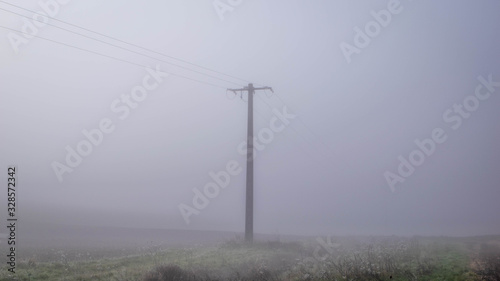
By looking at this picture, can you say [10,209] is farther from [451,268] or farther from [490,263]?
[490,263]

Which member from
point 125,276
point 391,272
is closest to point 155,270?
point 125,276

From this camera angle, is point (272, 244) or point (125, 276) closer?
point (125, 276)

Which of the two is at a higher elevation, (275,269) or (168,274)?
(168,274)

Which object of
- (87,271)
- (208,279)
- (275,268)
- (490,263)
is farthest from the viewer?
(275,268)

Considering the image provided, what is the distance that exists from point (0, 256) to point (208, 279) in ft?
46.8

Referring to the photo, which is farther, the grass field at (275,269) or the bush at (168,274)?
the bush at (168,274)

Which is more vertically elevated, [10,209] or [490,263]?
[10,209]

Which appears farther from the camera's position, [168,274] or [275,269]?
[275,269]

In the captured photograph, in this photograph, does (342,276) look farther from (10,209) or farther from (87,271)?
(10,209)

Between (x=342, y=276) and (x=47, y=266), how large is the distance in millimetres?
12630

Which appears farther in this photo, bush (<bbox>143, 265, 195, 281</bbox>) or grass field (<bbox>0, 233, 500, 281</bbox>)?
bush (<bbox>143, 265, 195, 281</bbox>)

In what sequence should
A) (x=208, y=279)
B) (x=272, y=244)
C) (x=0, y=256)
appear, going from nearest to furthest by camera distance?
(x=208, y=279) < (x=0, y=256) < (x=272, y=244)

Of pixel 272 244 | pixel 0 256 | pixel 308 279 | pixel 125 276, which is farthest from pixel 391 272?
pixel 0 256

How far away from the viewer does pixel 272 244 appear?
93.7 feet
